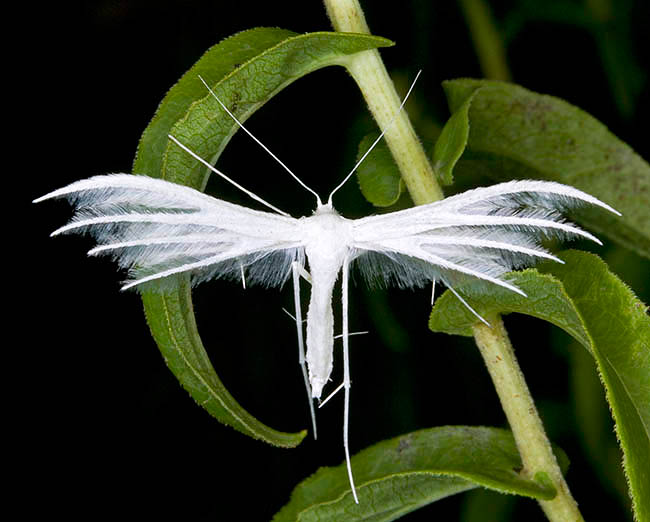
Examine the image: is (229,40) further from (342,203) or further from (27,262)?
(27,262)

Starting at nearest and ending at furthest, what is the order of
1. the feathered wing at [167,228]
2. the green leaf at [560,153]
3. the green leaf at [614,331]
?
1. the green leaf at [614,331]
2. the feathered wing at [167,228]
3. the green leaf at [560,153]

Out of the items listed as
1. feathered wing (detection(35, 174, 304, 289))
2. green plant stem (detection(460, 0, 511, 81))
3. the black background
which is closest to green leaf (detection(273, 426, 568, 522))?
feathered wing (detection(35, 174, 304, 289))

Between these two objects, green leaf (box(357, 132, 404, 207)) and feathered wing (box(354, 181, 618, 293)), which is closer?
feathered wing (box(354, 181, 618, 293))

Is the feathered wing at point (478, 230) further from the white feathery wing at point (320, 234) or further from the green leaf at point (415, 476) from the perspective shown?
the green leaf at point (415, 476)

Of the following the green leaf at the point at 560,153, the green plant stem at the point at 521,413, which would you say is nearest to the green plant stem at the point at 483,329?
the green plant stem at the point at 521,413

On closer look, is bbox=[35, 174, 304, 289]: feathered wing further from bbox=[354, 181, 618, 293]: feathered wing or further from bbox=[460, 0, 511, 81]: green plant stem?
bbox=[460, 0, 511, 81]: green plant stem

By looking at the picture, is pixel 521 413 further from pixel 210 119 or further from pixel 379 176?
pixel 210 119

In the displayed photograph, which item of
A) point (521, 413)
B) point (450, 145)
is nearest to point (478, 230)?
point (450, 145)
